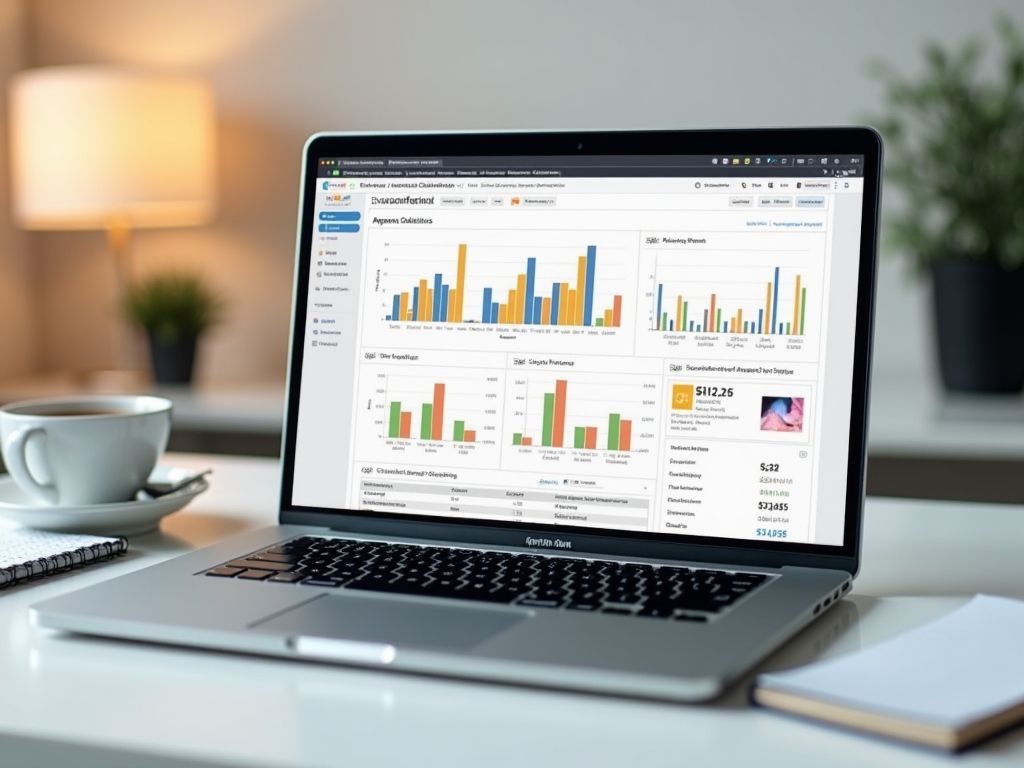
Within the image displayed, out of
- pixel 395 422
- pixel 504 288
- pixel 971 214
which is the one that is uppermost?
pixel 971 214

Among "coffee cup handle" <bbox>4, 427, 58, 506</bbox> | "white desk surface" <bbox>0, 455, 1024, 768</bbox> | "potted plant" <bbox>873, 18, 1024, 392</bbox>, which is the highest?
"potted plant" <bbox>873, 18, 1024, 392</bbox>

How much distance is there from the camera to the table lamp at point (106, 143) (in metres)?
2.46

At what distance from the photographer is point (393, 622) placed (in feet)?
2.17

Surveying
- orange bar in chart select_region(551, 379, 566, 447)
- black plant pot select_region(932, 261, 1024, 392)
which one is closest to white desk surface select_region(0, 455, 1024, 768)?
orange bar in chart select_region(551, 379, 566, 447)

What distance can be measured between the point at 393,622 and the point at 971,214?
164 centimetres

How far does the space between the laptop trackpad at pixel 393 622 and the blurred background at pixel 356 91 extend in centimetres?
145

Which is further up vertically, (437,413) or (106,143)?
(106,143)

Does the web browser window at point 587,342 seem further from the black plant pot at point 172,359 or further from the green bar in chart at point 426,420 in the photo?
the black plant pot at point 172,359

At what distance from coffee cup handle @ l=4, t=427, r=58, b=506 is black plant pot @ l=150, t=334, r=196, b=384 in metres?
1.58

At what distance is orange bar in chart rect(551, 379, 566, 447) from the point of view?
85 cm

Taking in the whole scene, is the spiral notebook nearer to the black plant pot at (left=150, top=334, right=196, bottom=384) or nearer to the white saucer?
the white saucer

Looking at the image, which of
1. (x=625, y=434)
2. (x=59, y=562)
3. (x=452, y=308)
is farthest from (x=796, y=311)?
(x=59, y=562)

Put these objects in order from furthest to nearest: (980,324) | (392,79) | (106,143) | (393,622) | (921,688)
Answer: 1. (392,79)
2. (106,143)
3. (980,324)
4. (393,622)
5. (921,688)

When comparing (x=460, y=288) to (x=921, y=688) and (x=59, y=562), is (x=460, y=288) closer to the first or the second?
(x=59, y=562)
